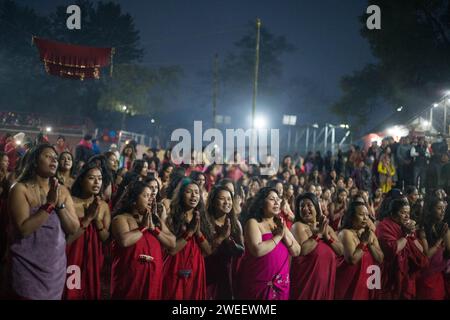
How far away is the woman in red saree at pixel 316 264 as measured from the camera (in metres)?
4.36

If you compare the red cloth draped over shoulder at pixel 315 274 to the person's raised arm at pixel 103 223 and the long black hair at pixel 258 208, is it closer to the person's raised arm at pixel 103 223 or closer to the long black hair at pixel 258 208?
the long black hair at pixel 258 208

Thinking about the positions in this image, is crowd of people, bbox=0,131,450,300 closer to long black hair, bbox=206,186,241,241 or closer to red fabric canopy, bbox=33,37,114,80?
long black hair, bbox=206,186,241,241

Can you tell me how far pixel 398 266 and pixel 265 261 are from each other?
1.83 m

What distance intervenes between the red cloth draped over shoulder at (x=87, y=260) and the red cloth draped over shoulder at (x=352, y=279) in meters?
2.60

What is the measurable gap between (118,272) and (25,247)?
0.92m

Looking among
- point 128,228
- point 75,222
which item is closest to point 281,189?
point 128,228

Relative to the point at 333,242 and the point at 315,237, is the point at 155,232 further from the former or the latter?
the point at 333,242

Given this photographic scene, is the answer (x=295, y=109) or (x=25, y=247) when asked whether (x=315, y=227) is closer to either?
(x=25, y=247)

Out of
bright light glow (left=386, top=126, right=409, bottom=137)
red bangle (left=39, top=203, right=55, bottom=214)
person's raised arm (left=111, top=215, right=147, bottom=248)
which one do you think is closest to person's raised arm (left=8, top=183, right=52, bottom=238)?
red bangle (left=39, top=203, right=55, bottom=214)

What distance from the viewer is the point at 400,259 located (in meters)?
4.95

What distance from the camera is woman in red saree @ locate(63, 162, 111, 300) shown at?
14.0 ft

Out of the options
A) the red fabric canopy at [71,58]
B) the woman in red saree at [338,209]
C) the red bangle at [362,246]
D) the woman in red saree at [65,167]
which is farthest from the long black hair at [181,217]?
the red fabric canopy at [71,58]

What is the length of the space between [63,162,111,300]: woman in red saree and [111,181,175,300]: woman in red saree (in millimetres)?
357
